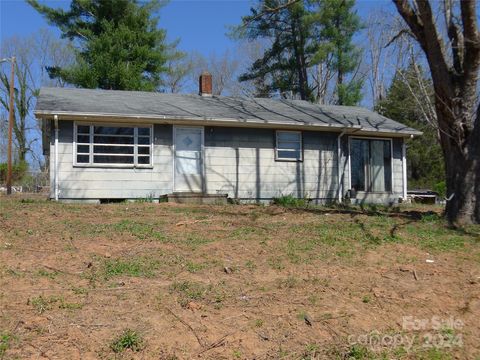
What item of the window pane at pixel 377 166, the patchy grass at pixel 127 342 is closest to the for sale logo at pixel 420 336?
the patchy grass at pixel 127 342

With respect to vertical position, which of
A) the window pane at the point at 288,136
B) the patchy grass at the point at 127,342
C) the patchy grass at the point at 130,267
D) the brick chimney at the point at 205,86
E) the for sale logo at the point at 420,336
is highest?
the brick chimney at the point at 205,86

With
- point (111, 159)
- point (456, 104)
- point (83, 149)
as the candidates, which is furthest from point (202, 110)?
point (456, 104)

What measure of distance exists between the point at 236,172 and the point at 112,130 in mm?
3751

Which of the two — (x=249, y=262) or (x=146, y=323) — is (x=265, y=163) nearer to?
(x=249, y=262)

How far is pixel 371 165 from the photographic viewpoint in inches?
688

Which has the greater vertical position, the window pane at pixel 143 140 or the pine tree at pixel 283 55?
the pine tree at pixel 283 55

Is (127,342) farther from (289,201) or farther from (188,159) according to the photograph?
(188,159)

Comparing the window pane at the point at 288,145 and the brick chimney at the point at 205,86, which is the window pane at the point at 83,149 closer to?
the brick chimney at the point at 205,86

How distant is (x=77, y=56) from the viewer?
25.2 meters

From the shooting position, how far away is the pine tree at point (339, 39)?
27.2 m

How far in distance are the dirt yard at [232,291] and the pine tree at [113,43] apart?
1661cm

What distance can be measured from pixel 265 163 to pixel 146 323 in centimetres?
1091

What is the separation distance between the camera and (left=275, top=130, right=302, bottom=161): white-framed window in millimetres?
15922

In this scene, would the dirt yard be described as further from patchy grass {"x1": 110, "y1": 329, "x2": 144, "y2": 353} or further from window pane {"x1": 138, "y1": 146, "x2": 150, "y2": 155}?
window pane {"x1": 138, "y1": 146, "x2": 150, "y2": 155}
